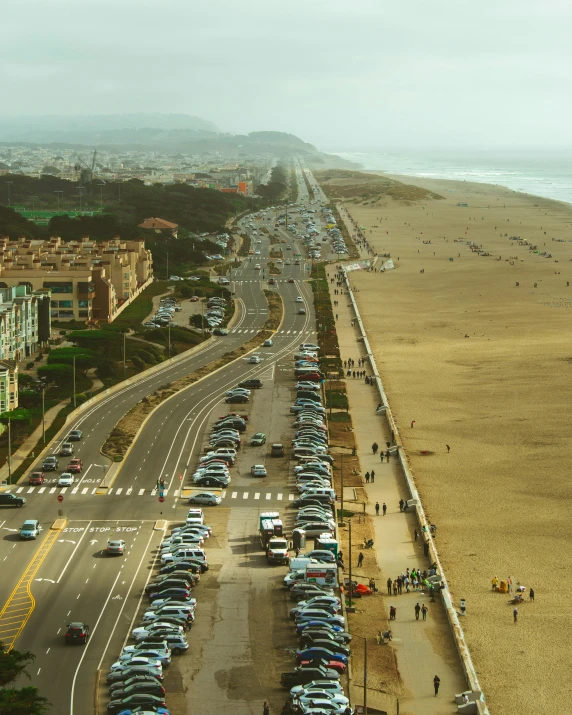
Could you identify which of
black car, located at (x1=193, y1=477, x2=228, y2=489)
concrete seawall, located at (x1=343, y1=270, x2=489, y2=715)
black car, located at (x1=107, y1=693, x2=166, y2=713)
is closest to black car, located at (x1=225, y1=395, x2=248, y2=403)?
concrete seawall, located at (x1=343, y1=270, x2=489, y2=715)

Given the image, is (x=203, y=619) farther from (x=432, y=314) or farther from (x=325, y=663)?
(x=432, y=314)

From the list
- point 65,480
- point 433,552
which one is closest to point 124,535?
point 65,480

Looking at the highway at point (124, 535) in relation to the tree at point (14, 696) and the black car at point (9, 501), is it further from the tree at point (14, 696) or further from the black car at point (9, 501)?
the tree at point (14, 696)

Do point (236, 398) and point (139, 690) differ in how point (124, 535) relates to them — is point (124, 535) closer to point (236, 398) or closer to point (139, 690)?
point (139, 690)

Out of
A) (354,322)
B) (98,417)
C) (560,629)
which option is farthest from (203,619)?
(354,322)

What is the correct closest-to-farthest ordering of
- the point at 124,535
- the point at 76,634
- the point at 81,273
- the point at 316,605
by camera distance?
the point at 76,634, the point at 316,605, the point at 124,535, the point at 81,273

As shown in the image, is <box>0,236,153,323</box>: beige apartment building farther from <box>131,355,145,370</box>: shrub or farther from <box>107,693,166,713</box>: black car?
<box>107,693,166,713</box>: black car
